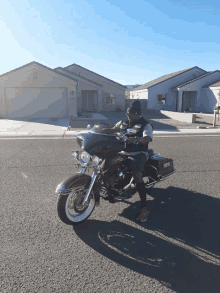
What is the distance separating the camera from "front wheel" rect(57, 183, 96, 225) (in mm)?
3340

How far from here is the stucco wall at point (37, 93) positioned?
21.2 meters

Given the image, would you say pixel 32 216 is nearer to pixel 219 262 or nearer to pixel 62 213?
pixel 62 213

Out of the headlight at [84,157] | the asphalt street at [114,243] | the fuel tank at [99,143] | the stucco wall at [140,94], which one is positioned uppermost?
the stucco wall at [140,94]

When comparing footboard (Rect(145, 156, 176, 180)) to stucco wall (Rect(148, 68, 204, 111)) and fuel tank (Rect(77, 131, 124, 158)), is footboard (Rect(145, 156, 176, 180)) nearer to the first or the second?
fuel tank (Rect(77, 131, 124, 158))

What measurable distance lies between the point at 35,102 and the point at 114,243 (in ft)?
65.6

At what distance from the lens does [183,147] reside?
938 centimetres

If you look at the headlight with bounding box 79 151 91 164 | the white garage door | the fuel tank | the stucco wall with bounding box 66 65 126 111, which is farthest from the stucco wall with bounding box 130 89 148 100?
the headlight with bounding box 79 151 91 164

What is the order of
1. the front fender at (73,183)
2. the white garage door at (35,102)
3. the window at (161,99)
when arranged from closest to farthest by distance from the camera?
the front fender at (73,183)
the white garage door at (35,102)
the window at (161,99)

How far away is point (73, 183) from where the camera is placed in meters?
3.38

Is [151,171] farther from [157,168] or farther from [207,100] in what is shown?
[207,100]

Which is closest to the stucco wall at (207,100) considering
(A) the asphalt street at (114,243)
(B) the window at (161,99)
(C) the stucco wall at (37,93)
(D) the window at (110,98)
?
(B) the window at (161,99)

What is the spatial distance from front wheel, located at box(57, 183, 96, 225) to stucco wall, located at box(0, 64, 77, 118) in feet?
61.4

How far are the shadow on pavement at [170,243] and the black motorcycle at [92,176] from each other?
0.30 m

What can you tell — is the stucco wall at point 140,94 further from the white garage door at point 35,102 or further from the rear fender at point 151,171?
the rear fender at point 151,171
